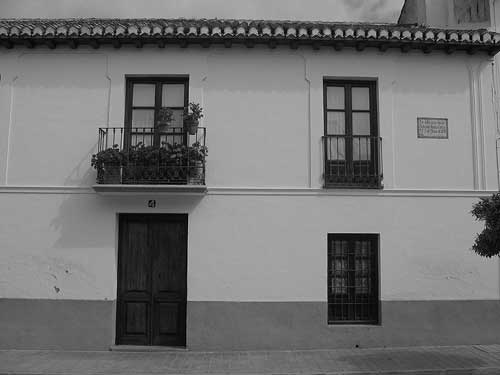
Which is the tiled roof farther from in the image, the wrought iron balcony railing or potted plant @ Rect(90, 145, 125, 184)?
potted plant @ Rect(90, 145, 125, 184)

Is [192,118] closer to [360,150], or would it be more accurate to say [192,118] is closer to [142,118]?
[142,118]

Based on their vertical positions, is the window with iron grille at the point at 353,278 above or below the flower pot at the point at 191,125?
below

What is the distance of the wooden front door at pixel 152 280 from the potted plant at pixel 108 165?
813mm

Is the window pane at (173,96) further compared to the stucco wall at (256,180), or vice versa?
the window pane at (173,96)

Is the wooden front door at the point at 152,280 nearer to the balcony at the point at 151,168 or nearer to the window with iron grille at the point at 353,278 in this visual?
the balcony at the point at 151,168

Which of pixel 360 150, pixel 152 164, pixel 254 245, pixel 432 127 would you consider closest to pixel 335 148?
pixel 360 150

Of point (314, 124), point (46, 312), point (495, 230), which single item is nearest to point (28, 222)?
point (46, 312)

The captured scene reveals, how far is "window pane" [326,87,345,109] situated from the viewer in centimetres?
880

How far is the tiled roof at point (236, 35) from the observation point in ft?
26.6

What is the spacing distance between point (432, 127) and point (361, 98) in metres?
1.43

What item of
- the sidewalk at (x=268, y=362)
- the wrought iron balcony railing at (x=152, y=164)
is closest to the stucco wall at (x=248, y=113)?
the wrought iron balcony railing at (x=152, y=164)

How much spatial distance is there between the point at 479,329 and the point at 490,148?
3.35 meters

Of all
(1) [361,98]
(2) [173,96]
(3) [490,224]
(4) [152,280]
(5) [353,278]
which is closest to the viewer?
(3) [490,224]

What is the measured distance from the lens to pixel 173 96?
875 centimetres
